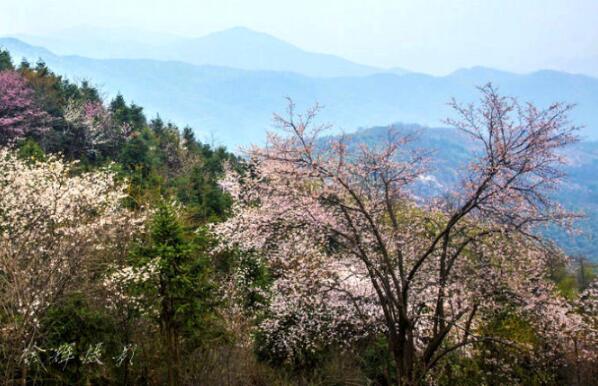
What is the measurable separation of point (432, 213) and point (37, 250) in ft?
30.3

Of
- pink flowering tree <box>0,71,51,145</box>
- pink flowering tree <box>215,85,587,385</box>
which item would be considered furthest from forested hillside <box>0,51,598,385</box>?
pink flowering tree <box>0,71,51,145</box>

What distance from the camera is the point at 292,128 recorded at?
1217cm

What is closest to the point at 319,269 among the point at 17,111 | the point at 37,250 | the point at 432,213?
the point at 432,213

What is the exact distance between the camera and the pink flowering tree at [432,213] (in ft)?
35.4

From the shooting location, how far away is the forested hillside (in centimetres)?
Answer: 1098

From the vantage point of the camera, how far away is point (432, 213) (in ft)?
43.8

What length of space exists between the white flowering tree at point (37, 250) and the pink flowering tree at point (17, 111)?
19069mm

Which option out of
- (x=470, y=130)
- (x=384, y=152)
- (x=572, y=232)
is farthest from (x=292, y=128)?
(x=572, y=232)

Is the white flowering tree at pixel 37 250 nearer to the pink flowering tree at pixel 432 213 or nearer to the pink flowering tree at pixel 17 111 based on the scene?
the pink flowering tree at pixel 432 213

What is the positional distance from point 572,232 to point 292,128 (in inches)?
236

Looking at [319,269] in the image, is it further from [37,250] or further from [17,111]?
[17,111]

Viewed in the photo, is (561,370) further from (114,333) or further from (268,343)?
(114,333)

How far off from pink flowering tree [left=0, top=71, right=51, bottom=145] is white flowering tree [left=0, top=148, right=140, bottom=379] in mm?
19069

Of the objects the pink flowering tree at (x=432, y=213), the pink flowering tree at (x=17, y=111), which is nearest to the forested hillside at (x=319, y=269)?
the pink flowering tree at (x=432, y=213)
